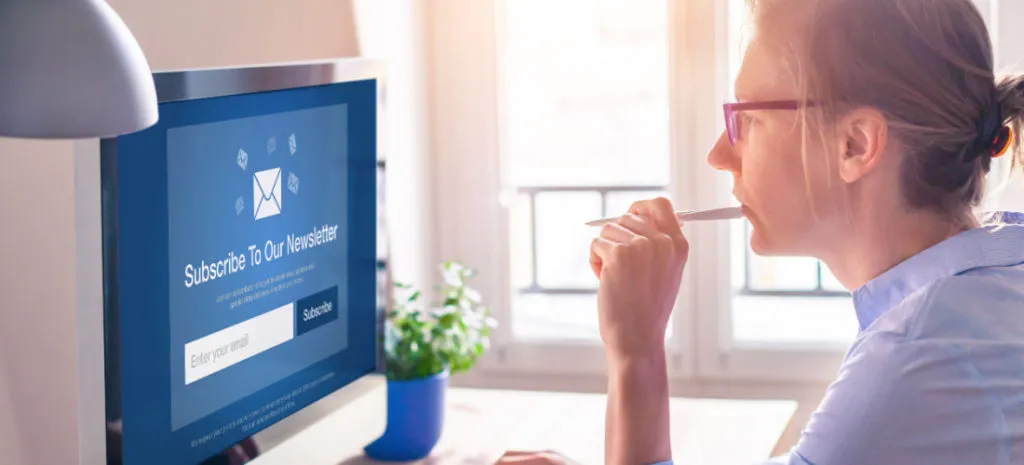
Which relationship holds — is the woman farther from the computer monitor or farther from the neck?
the computer monitor

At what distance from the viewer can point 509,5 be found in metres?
3.26

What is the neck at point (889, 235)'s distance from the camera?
1.20m

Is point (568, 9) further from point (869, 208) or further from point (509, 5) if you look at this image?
point (869, 208)

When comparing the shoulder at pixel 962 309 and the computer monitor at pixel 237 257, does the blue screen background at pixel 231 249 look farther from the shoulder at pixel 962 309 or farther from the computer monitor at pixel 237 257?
the shoulder at pixel 962 309

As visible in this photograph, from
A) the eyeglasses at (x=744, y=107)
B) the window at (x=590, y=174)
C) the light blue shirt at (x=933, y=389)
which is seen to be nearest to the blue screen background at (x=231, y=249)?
the eyeglasses at (x=744, y=107)

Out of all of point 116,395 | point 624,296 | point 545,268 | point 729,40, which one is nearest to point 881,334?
point 624,296

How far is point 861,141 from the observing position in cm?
116

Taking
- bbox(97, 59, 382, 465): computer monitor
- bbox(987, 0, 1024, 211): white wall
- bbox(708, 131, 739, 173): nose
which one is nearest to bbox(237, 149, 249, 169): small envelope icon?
bbox(97, 59, 382, 465): computer monitor

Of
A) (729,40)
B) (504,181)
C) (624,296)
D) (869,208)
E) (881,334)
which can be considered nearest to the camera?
(881,334)

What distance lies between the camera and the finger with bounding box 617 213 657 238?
1.33 meters

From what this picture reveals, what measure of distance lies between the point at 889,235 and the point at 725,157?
0.19 meters

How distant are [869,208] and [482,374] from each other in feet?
7.49

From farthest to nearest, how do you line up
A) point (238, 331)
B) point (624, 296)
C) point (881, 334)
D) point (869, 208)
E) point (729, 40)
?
point (729, 40) < point (238, 331) < point (624, 296) < point (869, 208) < point (881, 334)

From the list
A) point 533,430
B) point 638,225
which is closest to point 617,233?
point 638,225
